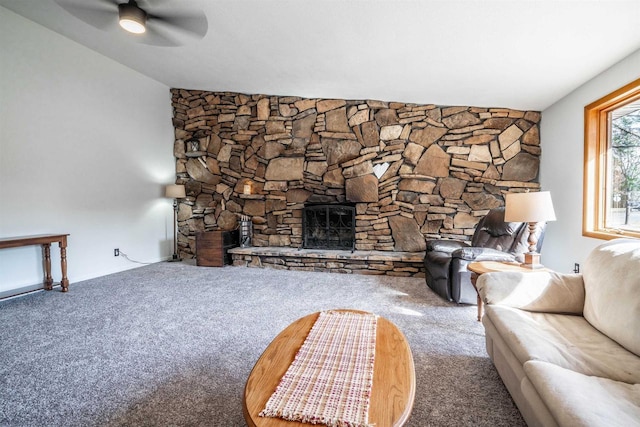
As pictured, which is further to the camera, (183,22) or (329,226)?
(329,226)

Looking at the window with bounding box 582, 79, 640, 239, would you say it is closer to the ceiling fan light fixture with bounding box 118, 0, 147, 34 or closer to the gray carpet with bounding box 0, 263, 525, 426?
the gray carpet with bounding box 0, 263, 525, 426

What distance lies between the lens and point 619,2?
1990 millimetres

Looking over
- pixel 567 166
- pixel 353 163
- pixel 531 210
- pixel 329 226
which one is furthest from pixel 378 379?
pixel 567 166

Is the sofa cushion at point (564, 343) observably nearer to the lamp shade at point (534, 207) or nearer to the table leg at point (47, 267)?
the lamp shade at point (534, 207)

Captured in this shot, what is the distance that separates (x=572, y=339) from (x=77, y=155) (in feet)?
16.1

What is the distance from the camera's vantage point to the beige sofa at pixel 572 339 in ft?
2.93

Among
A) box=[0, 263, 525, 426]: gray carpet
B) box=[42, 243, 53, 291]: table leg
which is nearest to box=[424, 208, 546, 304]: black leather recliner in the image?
box=[0, 263, 525, 426]: gray carpet

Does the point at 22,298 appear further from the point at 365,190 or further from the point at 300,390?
the point at 365,190

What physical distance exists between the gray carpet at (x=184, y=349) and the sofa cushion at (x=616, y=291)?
0.59 meters

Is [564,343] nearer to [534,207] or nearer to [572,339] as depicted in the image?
[572,339]

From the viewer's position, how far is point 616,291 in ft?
4.41

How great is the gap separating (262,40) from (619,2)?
113 inches

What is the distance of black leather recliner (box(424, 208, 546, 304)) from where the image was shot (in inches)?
102

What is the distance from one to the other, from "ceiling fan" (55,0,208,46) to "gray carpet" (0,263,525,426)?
234cm
